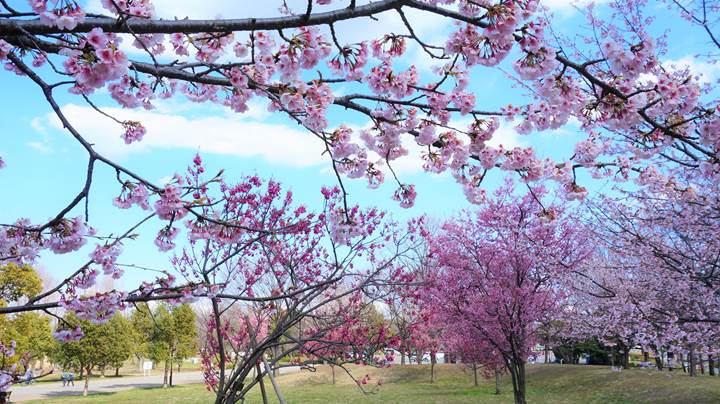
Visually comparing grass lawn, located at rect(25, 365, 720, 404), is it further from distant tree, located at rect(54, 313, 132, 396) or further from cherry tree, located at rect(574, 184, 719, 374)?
distant tree, located at rect(54, 313, 132, 396)

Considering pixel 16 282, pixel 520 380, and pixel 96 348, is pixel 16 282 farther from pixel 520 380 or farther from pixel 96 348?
pixel 520 380

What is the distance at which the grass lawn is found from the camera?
15039 millimetres

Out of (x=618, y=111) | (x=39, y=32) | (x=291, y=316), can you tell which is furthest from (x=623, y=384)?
(x=39, y=32)

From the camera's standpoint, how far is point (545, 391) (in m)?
18.4

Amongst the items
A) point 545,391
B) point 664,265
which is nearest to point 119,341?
point 545,391

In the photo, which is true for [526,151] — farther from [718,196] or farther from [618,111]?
[718,196]

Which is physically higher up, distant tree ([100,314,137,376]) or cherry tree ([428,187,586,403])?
cherry tree ([428,187,586,403])

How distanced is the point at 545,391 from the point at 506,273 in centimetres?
894

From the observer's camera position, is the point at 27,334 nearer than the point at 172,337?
Yes

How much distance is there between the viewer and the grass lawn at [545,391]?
Answer: 15039mm

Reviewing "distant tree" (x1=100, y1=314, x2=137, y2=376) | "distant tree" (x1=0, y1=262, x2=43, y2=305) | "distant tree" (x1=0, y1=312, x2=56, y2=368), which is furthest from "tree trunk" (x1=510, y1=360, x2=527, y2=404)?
"distant tree" (x1=100, y1=314, x2=137, y2=376)

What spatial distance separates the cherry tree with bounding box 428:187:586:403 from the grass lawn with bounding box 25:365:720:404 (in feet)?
13.2

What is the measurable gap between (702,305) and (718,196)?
2.81 m

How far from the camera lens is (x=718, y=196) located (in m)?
7.63
